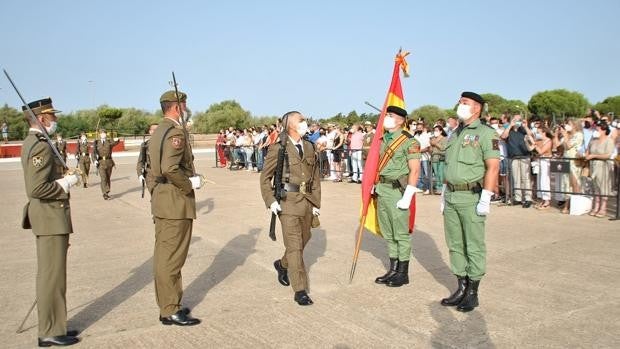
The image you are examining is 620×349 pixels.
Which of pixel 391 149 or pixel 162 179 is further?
pixel 391 149

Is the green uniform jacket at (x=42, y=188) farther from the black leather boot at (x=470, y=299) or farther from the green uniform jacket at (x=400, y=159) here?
the black leather boot at (x=470, y=299)

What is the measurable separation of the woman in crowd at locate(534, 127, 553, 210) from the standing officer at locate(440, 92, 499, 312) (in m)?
6.76

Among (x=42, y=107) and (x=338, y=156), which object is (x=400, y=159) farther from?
(x=338, y=156)

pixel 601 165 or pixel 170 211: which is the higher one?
pixel 170 211

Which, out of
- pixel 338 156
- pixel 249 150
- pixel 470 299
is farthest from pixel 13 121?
pixel 470 299

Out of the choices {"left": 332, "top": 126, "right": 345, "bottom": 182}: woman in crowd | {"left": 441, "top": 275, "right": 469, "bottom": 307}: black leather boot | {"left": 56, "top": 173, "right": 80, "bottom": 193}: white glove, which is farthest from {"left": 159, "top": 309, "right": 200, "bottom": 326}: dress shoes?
{"left": 332, "top": 126, "right": 345, "bottom": 182}: woman in crowd

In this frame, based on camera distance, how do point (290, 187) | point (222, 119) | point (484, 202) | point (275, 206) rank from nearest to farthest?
point (484, 202), point (275, 206), point (290, 187), point (222, 119)

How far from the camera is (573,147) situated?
12.3m

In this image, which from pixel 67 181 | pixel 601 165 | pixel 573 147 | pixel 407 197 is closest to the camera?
pixel 67 181

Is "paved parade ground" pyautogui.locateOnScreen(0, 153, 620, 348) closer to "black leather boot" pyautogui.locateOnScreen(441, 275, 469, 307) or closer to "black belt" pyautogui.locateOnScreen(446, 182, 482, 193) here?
"black leather boot" pyautogui.locateOnScreen(441, 275, 469, 307)

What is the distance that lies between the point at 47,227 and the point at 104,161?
1157 centimetres

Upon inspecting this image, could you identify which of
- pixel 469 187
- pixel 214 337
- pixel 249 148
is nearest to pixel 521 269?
pixel 469 187

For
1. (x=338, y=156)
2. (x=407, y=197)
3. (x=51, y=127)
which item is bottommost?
(x=338, y=156)

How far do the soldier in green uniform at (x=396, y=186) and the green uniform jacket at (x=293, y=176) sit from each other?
2.94ft
